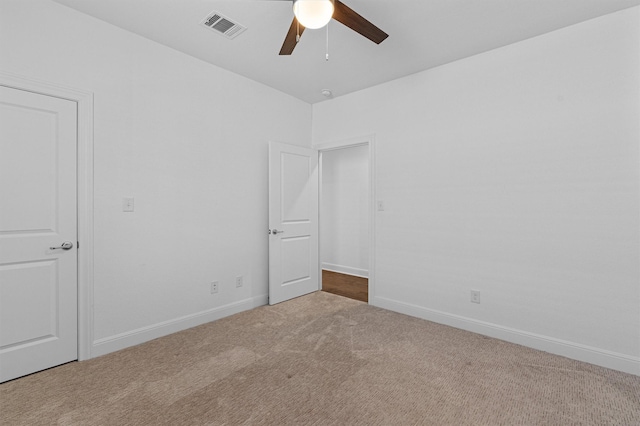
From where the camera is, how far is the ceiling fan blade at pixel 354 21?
5.85ft

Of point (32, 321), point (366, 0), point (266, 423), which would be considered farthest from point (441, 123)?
point (32, 321)

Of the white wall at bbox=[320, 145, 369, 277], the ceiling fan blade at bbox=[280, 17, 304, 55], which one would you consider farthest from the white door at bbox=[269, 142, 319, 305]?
the ceiling fan blade at bbox=[280, 17, 304, 55]

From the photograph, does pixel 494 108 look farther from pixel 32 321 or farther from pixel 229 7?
pixel 32 321

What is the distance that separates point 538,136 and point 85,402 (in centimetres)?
388

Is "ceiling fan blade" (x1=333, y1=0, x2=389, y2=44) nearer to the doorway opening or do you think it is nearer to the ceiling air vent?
the ceiling air vent

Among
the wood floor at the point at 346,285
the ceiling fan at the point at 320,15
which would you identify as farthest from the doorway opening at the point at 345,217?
the ceiling fan at the point at 320,15

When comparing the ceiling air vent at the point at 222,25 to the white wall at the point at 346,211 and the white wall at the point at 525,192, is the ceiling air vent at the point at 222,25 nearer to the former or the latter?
the white wall at the point at 525,192

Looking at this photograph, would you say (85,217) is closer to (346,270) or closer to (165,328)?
(165,328)

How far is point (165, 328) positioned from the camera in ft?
9.37

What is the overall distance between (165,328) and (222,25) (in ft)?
8.91

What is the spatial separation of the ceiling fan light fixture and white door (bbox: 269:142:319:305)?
2.02 m

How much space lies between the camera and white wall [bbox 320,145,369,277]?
208 inches

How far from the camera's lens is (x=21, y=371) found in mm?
2139

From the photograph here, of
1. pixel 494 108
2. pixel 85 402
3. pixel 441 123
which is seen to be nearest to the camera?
pixel 85 402
